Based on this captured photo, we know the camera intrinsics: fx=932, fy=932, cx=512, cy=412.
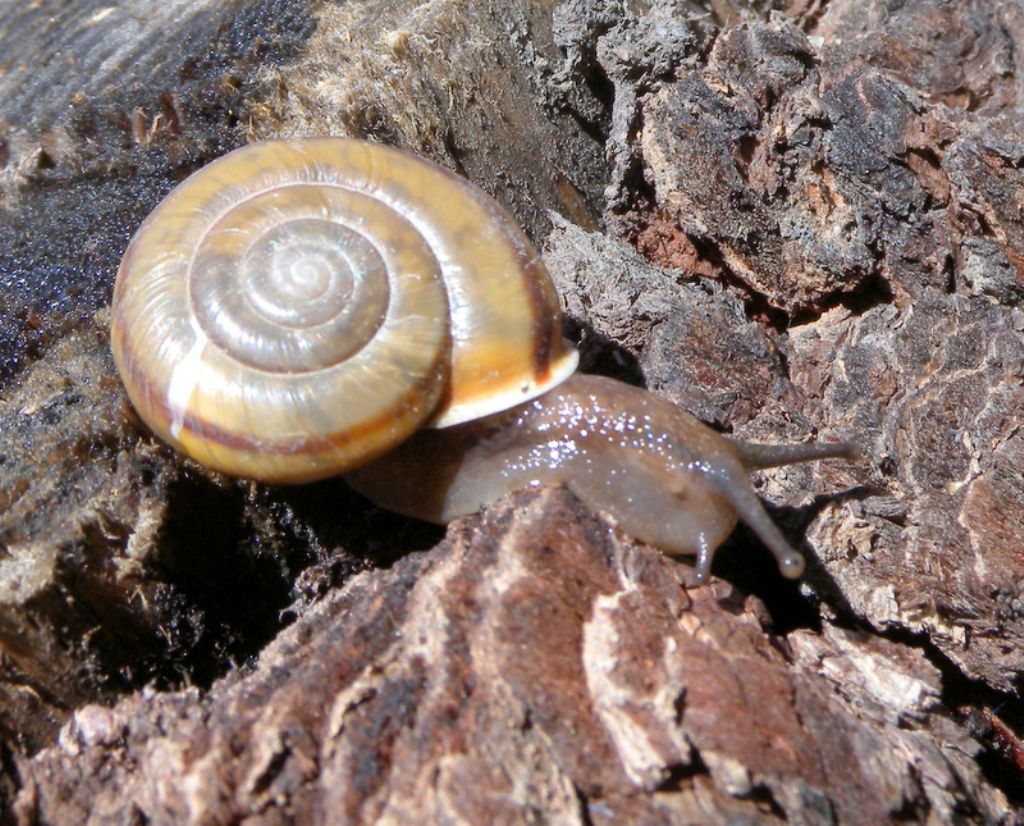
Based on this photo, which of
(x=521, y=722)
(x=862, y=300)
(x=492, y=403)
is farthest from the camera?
(x=862, y=300)

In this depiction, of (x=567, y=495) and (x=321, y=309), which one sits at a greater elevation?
(x=321, y=309)

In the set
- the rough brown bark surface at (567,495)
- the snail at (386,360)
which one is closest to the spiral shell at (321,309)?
the snail at (386,360)

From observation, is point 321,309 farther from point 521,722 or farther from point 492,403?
point 521,722

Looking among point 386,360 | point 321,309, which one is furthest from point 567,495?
point 321,309

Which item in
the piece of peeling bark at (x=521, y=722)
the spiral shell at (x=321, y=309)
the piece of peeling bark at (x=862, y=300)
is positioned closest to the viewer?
the piece of peeling bark at (x=521, y=722)

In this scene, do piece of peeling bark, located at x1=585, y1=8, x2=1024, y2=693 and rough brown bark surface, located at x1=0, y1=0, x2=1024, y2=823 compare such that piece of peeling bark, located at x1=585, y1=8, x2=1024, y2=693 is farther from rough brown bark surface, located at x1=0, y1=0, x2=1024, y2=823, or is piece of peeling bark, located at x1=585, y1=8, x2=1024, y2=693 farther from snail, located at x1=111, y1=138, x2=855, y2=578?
snail, located at x1=111, y1=138, x2=855, y2=578

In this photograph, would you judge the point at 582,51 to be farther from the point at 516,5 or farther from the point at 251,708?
the point at 251,708

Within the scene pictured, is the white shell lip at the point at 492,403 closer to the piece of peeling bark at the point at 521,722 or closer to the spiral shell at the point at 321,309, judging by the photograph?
the spiral shell at the point at 321,309

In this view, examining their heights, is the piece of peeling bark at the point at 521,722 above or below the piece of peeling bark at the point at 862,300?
below
